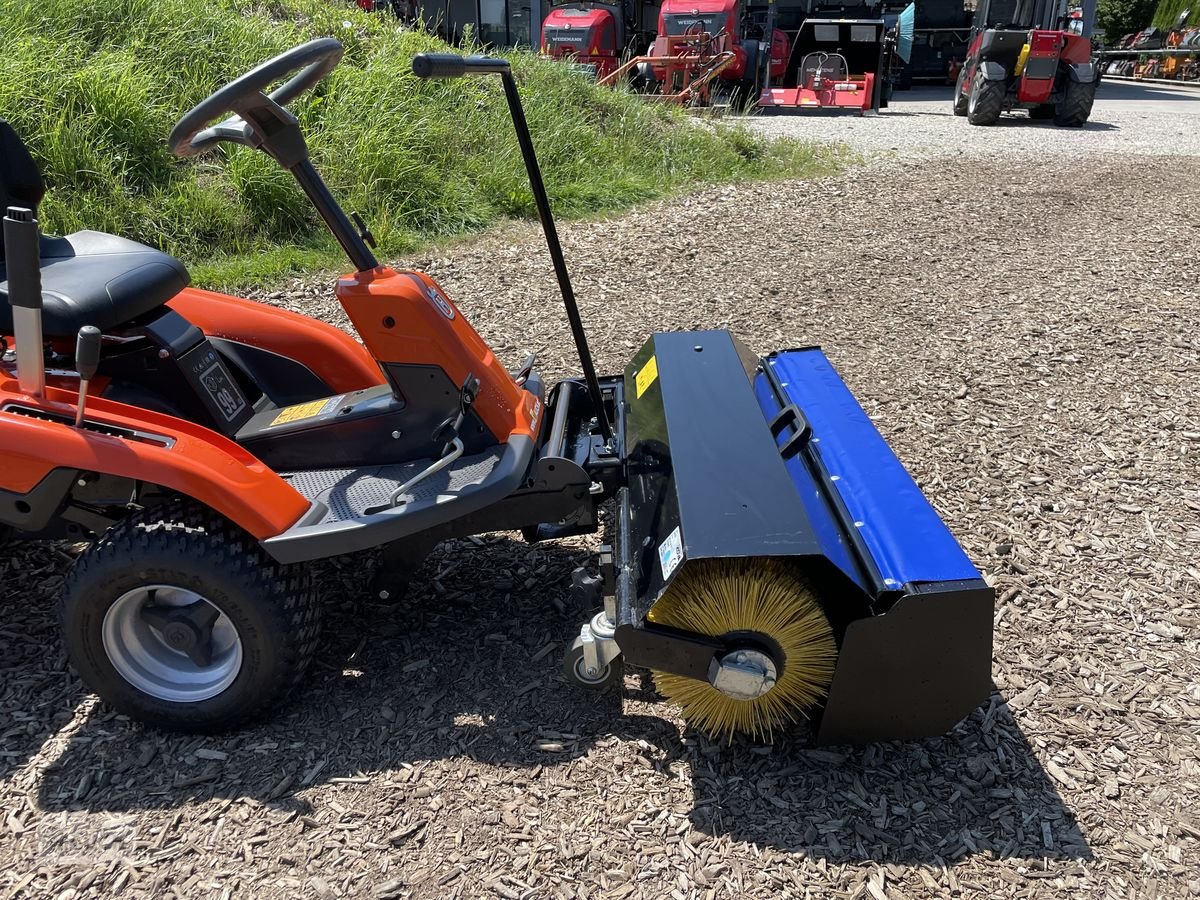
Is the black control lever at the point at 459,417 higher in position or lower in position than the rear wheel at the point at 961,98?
higher

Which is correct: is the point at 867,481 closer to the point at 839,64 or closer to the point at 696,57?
the point at 696,57

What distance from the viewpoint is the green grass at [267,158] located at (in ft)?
17.7

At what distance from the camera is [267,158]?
5.61 metres

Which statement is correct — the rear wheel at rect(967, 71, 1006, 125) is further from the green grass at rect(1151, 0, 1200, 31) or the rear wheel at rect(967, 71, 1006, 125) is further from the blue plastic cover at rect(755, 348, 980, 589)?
the green grass at rect(1151, 0, 1200, 31)

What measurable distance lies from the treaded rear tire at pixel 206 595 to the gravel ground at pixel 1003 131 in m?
8.43

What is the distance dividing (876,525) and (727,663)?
0.47 meters

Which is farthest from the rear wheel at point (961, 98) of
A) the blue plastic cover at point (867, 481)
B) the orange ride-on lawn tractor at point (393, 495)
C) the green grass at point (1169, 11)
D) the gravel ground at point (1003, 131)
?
the green grass at point (1169, 11)

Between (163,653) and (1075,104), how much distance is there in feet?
39.2

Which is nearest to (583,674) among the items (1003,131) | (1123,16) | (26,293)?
(26,293)

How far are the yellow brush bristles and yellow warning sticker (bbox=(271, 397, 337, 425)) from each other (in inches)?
40.8

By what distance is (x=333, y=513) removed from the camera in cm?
203

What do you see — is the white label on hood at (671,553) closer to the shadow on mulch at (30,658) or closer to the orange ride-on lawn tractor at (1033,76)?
the shadow on mulch at (30,658)

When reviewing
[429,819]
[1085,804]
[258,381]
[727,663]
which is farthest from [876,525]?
[258,381]

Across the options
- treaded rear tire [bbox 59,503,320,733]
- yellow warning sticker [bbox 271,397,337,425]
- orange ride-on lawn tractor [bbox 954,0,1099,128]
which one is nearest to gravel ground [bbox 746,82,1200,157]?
orange ride-on lawn tractor [bbox 954,0,1099,128]
